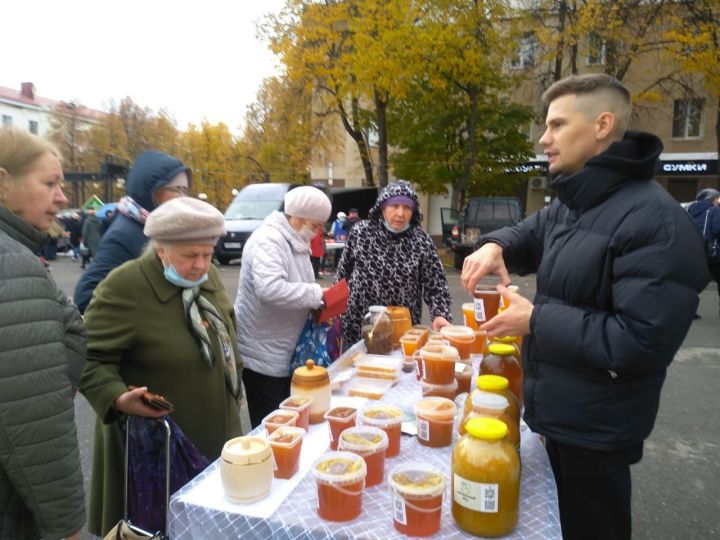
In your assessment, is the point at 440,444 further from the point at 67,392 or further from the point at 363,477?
the point at 67,392

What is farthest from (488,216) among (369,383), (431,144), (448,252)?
(369,383)

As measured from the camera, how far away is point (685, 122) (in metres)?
21.4

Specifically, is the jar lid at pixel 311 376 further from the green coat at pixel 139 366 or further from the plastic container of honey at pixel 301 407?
the green coat at pixel 139 366

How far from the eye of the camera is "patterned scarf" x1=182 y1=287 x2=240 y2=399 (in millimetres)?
2107

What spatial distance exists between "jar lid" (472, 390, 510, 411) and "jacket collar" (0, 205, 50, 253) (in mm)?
1550

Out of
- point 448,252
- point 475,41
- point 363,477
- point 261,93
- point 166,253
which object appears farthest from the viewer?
point 261,93

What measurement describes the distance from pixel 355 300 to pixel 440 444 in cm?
177

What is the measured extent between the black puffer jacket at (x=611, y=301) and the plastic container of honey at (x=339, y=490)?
736 mm

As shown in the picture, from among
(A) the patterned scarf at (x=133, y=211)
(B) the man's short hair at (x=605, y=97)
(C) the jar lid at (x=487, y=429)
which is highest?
(B) the man's short hair at (x=605, y=97)

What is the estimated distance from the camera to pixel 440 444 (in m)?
1.85

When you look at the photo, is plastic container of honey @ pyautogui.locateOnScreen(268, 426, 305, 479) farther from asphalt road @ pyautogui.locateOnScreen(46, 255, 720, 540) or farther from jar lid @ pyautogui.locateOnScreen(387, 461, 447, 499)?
asphalt road @ pyautogui.locateOnScreen(46, 255, 720, 540)

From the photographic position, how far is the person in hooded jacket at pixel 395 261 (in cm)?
342

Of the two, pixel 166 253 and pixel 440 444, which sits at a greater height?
pixel 166 253

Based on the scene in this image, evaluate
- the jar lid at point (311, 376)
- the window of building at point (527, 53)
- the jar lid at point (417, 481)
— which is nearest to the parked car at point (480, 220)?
the window of building at point (527, 53)
